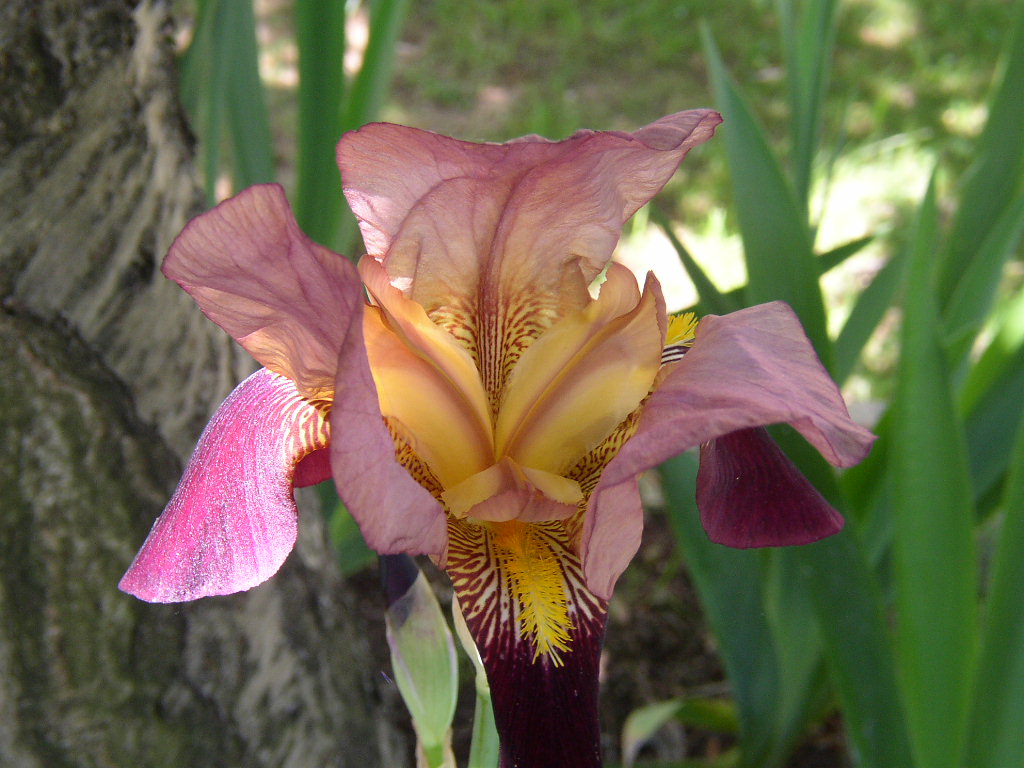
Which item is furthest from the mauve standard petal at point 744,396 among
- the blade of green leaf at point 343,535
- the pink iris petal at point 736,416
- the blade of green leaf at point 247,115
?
the blade of green leaf at point 247,115

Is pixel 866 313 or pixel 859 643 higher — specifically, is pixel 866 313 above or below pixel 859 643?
above

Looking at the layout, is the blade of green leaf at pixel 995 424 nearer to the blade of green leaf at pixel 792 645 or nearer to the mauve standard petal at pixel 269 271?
the blade of green leaf at pixel 792 645

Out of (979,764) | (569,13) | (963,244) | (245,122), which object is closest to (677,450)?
(979,764)

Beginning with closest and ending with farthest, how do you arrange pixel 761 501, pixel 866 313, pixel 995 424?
1. pixel 761 501
2. pixel 995 424
3. pixel 866 313

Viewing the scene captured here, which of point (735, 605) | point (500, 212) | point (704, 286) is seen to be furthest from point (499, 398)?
point (735, 605)

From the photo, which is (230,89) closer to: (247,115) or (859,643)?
(247,115)

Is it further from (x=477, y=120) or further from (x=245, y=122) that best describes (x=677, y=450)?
(x=477, y=120)

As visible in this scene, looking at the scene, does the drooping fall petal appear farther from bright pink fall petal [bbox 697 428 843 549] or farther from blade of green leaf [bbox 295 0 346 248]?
blade of green leaf [bbox 295 0 346 248]
